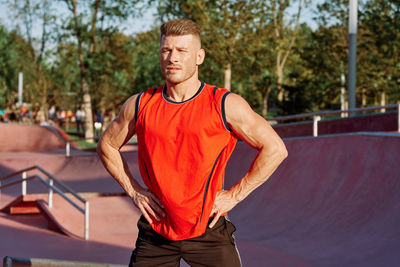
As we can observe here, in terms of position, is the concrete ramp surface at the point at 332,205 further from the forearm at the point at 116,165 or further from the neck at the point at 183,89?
the neck at the point at 183,89

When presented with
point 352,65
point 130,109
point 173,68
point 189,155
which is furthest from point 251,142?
point 352,65

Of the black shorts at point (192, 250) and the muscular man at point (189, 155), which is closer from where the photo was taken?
the muscular man at point (189, 155)

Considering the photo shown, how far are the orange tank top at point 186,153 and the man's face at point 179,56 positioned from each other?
126mm

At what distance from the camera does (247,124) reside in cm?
288

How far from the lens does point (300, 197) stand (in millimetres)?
11539

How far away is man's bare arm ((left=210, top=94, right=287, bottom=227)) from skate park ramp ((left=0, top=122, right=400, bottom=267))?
5454mm

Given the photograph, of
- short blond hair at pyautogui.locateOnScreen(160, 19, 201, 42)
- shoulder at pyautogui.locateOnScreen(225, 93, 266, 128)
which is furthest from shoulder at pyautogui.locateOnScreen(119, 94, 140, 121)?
shoulder at pyautogui.locateOnScreen(225, 93, 266, 128)

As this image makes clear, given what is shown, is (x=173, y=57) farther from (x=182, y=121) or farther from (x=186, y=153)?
(x=186, y=153)

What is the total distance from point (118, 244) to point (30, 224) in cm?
283

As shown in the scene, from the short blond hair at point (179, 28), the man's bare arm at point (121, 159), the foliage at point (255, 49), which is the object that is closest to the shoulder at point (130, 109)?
the man's bare arm at point (121, 159)

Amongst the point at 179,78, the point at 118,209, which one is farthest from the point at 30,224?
the point at 179,78

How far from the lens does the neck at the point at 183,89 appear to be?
117 inches

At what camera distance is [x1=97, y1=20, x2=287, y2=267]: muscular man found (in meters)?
2.85

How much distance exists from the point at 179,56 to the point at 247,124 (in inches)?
20.3
